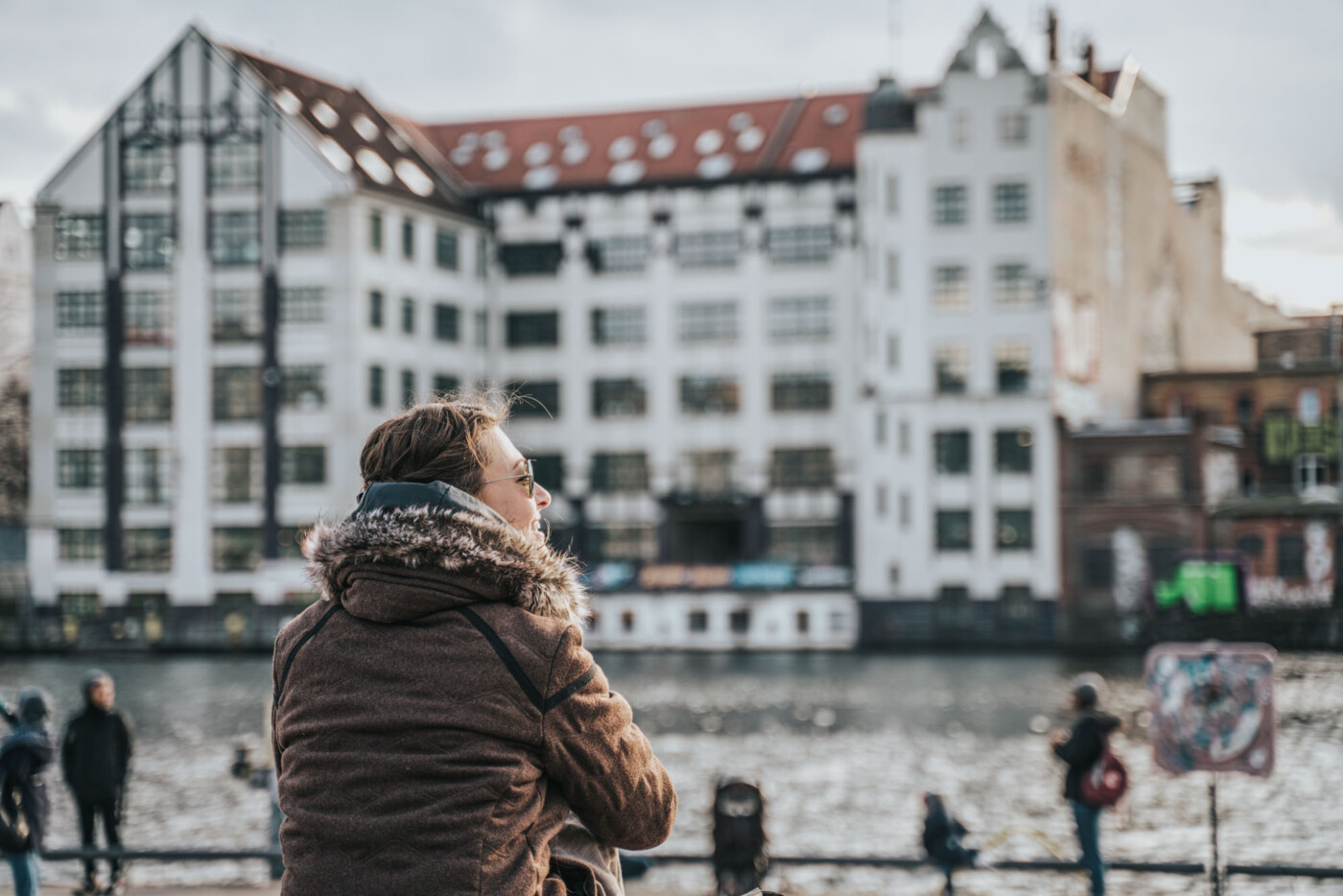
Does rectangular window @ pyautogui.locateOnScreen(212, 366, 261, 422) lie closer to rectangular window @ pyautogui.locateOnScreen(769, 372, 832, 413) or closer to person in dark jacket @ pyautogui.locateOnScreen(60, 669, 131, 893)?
rectangular window @ pyautogui.locateOnScreen(769, 372, 832, 413)

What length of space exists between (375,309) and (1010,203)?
2497cm

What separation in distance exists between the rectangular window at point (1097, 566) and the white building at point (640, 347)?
1.28m

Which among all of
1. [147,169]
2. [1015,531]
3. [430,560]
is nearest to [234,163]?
[147,169]

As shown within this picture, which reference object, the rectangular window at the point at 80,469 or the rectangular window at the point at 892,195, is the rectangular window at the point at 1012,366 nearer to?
the rectangular window at the point at 892,195

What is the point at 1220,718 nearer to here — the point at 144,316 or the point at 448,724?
the point at 448,724

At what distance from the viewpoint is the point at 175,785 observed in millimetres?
25547

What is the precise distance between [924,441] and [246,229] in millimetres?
27693

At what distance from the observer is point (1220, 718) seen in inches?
433

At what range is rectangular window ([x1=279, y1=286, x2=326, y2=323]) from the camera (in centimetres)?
5903

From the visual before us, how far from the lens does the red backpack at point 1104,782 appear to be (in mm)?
12336

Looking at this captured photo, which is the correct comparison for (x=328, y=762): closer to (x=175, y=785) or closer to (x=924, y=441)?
(x=175, y=785)

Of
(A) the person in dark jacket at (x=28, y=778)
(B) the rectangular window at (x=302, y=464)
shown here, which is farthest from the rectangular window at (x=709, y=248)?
(A) the person in dark jacket at (x=28, y=778)

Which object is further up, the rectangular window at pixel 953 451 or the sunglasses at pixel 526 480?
the rectangular window at pixel 953 451

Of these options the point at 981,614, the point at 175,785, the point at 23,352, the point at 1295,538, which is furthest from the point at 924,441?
the point at 175,785
